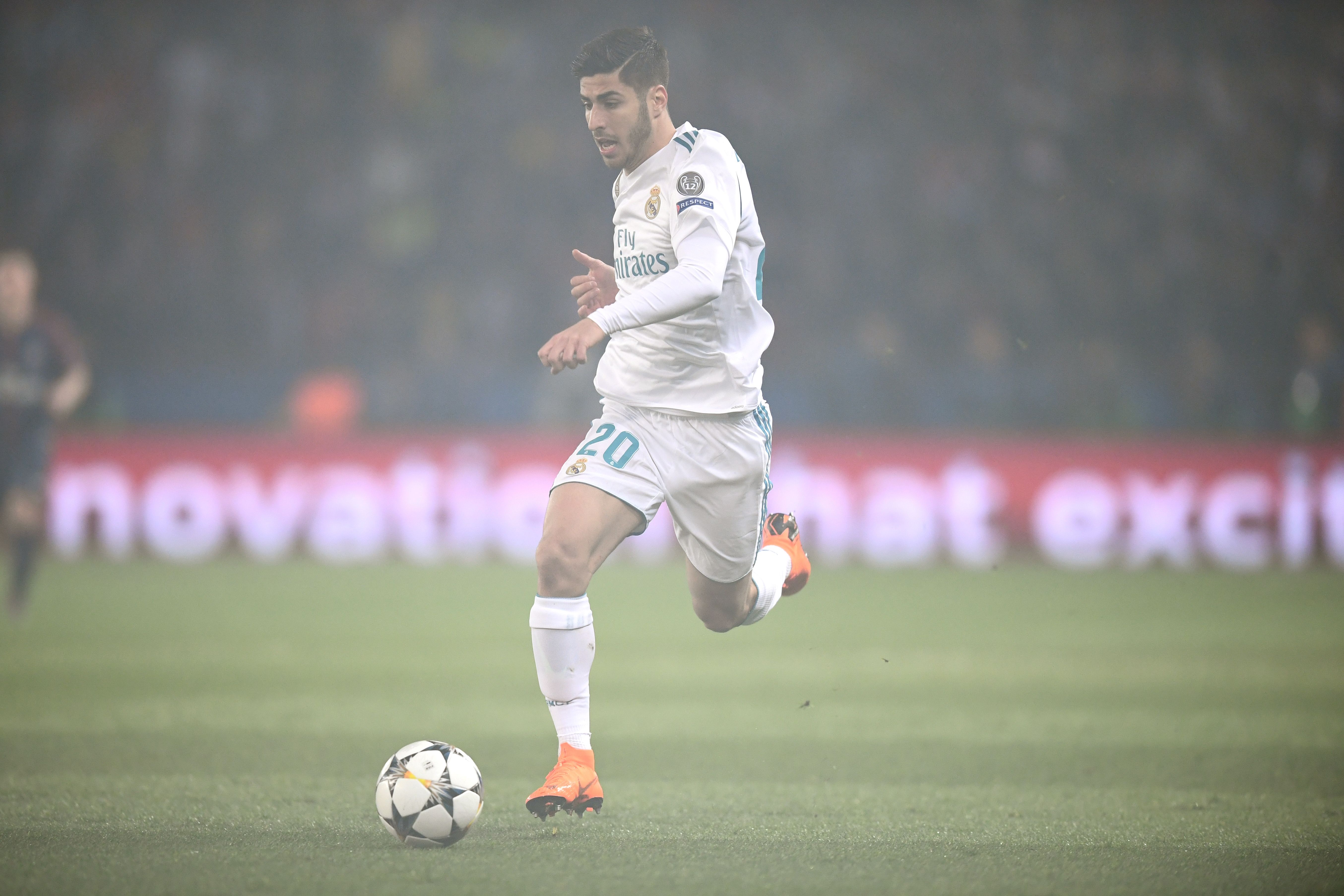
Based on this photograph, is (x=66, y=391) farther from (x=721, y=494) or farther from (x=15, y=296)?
(x=721, y=494)

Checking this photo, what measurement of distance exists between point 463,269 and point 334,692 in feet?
29.6

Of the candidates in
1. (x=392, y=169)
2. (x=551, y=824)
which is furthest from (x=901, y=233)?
(x=551, y=824)

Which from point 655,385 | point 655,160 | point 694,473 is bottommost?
point 694,473

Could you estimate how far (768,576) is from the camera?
4.89 metres

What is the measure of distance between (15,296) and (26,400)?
0.71 metres

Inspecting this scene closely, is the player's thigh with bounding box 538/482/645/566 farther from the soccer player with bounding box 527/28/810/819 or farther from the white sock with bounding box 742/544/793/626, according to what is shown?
the white sock with bounding box 742/544/793/626

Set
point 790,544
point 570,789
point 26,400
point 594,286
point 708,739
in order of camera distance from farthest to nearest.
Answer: point 26,400 < point 708,739 < point 790,544 < point 594,286 < point 570,789

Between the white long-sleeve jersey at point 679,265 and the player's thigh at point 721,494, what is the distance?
0.31 feet

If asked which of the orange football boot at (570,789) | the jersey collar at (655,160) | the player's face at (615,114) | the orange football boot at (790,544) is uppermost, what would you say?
the player's face at (615,114)

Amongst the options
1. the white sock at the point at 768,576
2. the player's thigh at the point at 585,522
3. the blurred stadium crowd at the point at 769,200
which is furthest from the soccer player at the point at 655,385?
the blurred stadium crowd at the point at 769,200

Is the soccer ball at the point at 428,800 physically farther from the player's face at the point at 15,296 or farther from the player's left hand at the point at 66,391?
the player's face at the point at 15,296

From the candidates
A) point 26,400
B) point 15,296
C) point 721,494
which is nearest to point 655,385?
point 721,494

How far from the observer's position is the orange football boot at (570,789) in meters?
3.88

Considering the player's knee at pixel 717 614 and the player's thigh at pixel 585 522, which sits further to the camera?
the player's knee at pixel 717 614
